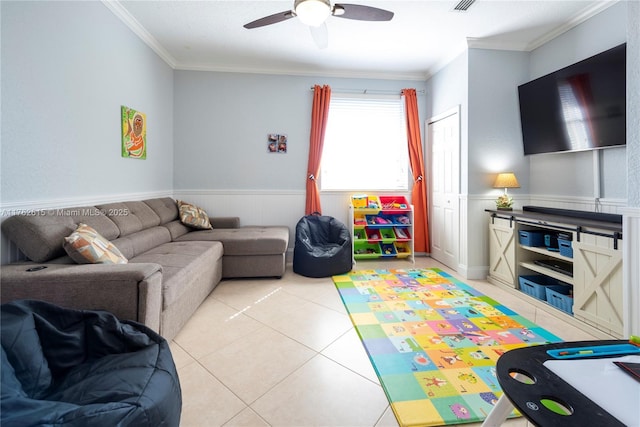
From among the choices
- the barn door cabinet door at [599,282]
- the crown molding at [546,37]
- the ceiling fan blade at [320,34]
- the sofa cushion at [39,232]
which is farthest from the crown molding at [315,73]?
the barn door cabinet door at [599,282]

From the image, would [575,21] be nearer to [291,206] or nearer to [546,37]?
[546,37]

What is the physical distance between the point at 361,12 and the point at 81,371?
2711mm

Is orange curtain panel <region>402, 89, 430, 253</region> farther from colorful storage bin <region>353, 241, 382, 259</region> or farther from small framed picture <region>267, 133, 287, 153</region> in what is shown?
small framed picture <region>267, 133, 287, 153</region>

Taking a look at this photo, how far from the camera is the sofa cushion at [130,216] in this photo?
250cm

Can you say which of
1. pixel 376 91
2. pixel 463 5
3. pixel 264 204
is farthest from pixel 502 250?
pixel 264 204

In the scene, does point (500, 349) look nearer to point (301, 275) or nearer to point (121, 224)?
point (301, 275)

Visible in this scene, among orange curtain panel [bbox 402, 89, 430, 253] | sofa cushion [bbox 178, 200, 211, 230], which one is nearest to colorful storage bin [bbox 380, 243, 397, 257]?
Result: orange curtain panel [bbox 402, 89, 430, 253]

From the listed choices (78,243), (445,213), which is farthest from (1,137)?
(445,213)

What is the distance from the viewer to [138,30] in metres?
3.11

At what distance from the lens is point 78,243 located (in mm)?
1748

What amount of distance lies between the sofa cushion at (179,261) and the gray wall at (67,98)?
29.3 inches

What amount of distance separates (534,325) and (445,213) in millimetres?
1937

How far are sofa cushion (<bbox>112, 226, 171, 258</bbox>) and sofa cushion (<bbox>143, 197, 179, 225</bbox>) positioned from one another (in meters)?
0.26

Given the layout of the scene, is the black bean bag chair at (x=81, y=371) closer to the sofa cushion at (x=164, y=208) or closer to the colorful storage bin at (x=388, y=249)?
the sofa cushion at (x=164, y=208)
